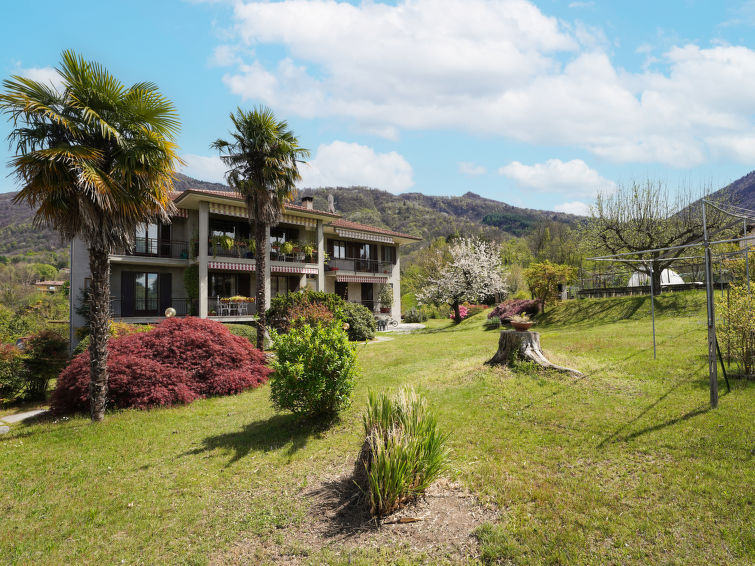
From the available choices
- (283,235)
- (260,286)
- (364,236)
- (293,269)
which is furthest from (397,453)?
(364,236)

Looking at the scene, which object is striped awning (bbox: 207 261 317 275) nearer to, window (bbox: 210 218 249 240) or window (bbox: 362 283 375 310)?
window (bbox: 210 218 249 240)

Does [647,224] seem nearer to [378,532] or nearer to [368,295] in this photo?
[368,295]

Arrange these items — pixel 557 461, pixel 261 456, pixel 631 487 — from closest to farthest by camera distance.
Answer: pixel 631 487 < pixel 557 461 < pixel 261 456

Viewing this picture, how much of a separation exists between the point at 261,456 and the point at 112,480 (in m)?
2.29

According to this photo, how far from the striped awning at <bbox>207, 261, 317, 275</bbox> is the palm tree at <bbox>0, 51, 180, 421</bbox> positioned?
11.0 meters

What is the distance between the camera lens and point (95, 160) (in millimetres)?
8844

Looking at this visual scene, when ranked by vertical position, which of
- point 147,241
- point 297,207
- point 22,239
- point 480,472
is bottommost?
point 480,472

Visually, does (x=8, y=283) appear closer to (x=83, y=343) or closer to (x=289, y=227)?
(x=289, y=227)

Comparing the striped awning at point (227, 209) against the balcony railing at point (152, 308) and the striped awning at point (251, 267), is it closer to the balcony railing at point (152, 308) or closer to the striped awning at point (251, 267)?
the striped awning at point (251, 267)

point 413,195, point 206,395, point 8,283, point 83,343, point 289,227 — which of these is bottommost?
point 206,395

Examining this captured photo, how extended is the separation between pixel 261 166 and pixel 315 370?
1096cm

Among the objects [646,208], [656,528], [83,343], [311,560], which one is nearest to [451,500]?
[311,560]

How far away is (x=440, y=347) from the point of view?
57.0 feet

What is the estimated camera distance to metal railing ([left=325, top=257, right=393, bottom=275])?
28.9 m
